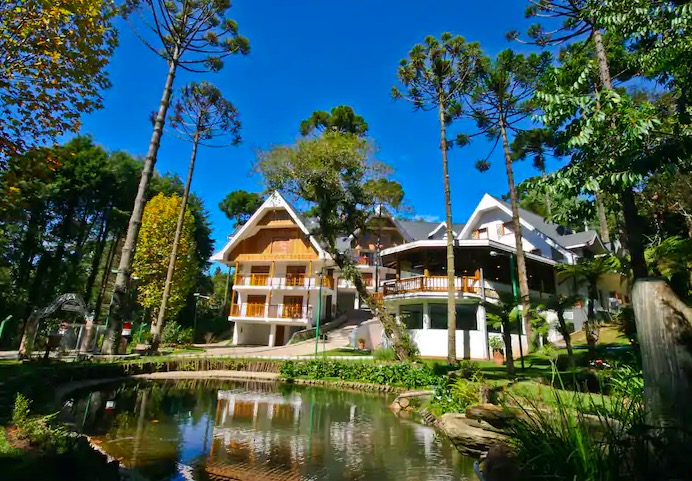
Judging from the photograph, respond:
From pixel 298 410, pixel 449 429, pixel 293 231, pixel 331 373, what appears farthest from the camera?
pixel 293 231

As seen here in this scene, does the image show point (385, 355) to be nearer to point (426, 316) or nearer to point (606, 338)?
point (426, 316)

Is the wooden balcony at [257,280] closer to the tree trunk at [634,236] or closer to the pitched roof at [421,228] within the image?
the pitched roof at [421,228]

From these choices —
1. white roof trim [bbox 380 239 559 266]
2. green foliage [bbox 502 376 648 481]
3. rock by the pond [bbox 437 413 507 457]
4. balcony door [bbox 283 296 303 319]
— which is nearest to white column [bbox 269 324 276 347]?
balcony door [bbox 283 296 303 319]

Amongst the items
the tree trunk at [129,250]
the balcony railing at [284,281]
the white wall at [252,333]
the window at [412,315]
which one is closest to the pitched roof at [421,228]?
the balcony railing at [284,281]

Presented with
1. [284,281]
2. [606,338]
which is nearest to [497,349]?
[606,338]

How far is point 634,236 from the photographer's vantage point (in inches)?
310

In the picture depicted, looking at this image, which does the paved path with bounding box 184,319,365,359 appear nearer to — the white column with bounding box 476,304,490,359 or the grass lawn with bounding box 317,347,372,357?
the grass lawn with bounding box 317,347,372,357

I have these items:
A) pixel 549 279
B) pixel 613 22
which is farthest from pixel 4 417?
pixel 549 279

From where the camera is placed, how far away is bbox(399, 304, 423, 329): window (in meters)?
26.9

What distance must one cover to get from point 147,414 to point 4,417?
4817 millimetres

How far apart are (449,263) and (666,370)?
15925 mm

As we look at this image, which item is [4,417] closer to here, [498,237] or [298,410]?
[298,410]

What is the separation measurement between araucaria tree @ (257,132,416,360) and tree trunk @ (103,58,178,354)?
7.61 m

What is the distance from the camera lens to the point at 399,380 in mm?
15977
